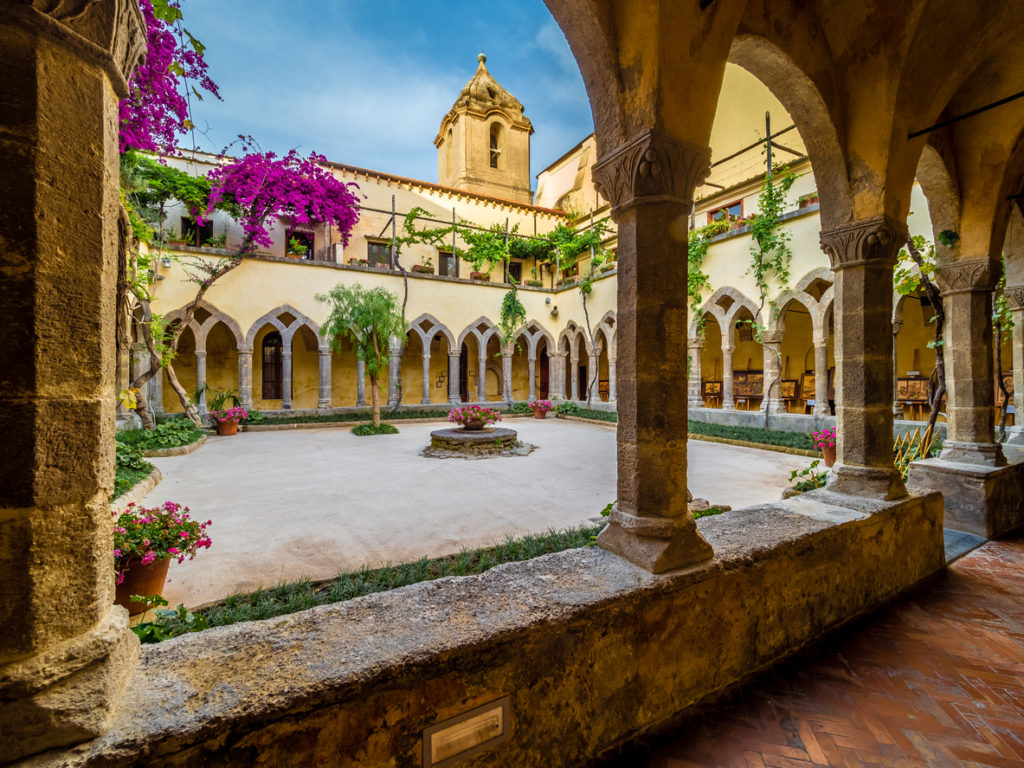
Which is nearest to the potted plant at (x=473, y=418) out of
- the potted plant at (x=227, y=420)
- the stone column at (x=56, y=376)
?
the potted plant at (x=227, y=420)

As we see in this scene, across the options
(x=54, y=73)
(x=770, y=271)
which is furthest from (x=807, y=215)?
(x=54, y=73)

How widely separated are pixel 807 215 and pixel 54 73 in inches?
416

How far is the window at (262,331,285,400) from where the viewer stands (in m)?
13.9

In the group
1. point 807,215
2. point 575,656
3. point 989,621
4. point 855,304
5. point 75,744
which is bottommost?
point 989,621

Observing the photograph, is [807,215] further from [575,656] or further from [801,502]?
[575,656]

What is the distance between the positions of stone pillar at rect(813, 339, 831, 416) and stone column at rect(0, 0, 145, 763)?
9837 millimetres

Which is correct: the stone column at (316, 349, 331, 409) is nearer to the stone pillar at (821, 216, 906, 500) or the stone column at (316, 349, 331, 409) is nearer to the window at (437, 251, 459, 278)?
the window at (437, 251, 459, 278)

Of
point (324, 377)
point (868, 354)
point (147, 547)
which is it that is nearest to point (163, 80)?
point (147, 547)

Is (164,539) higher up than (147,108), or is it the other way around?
(147,108)

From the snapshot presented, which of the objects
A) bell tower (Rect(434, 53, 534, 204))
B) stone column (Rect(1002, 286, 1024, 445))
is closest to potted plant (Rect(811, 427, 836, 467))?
stone column (Rect(1002, 286, 1024, 445))

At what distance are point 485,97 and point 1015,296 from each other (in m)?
19.1

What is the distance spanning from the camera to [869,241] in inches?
109

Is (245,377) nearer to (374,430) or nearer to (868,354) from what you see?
(374,430)

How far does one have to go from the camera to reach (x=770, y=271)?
9.39 m
